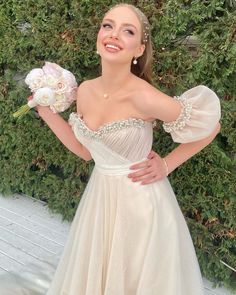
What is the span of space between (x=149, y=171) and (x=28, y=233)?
5.06 feet

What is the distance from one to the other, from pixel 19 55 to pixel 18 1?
37cm

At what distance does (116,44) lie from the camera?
1.41 metres

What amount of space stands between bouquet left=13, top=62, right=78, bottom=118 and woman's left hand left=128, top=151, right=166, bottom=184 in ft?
1.32

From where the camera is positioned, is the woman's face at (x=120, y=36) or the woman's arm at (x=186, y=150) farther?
the woman's arm at (x=186, y=150)

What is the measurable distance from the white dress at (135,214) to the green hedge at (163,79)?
0.58 metres

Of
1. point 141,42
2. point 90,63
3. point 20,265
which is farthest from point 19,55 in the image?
point 141,42

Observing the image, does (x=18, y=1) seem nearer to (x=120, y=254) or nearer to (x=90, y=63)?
(x=90, y=63)

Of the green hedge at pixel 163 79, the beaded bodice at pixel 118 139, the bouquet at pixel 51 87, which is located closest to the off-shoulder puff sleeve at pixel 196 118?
the beaded bodice at pixel 118 139

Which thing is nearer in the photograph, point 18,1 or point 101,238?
point 101,238

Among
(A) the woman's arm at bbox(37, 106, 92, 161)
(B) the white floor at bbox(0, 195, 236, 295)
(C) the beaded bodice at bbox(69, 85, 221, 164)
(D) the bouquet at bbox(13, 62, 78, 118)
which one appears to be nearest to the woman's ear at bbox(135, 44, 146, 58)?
(C) the beaded bodice at bbox(69, 85, 221, 164)

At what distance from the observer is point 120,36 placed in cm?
142

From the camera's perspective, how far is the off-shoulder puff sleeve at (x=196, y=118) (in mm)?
1456

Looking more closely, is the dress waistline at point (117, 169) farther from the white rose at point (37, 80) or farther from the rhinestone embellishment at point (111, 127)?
the white rose at point (37, 80)

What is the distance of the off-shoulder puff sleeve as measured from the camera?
4.78 ft
